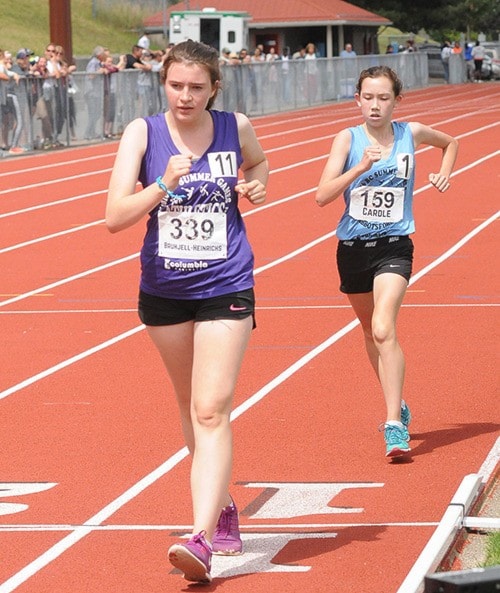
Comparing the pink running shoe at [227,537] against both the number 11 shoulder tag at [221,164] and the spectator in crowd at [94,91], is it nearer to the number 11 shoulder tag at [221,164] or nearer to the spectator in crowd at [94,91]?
the number 11 shoulder tag at [221,164]

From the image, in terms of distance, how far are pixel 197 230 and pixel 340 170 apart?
2.19 meters

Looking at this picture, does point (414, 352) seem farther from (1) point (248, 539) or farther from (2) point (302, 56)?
(2) point (302, 56)

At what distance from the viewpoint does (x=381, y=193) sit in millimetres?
7758

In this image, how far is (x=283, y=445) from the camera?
25.8ft

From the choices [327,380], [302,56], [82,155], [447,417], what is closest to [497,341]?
[327,380]

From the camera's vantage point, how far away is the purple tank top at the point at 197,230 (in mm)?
5605

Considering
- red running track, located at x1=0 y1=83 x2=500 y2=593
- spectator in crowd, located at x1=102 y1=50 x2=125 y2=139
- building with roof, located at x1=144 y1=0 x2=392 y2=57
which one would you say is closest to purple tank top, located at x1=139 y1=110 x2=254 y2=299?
red running track, located at x1=0 y1=83 x2=500 y2=593

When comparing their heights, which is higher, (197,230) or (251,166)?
(251,166)

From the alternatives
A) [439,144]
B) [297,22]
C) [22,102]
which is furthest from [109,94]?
[297,22]

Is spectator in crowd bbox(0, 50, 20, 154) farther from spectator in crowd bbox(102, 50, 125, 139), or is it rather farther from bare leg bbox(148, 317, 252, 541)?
bare leg bbox(148, 317, 252, 541)

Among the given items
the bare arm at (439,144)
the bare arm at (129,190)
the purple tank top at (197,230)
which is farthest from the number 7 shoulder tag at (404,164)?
the bare arm at (129,190)

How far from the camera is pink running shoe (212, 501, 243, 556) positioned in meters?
5.85

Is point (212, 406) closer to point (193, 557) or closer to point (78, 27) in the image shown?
point (193, 557)

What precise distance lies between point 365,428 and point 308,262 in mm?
7333
